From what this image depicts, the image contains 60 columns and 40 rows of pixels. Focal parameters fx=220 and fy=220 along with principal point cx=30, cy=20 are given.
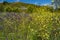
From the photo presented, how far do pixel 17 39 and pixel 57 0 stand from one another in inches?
245

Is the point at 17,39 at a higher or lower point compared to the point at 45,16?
lower

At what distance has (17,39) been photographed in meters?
4.81

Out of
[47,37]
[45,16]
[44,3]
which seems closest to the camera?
[47,37]

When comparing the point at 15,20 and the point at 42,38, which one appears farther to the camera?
the point at 15,20

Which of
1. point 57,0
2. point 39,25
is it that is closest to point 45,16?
point 39,25

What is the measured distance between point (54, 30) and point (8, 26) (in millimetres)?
1071

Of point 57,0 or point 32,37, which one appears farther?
point 57,0

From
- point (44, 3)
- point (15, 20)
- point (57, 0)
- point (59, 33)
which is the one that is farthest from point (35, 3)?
point (59, 33)

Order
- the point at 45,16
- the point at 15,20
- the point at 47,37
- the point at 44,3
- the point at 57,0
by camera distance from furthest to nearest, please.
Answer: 1. the point at 57,0
2. the point at 44,3
3. the point at 15,20
4. the point at 45,16
5. the point at 47,37

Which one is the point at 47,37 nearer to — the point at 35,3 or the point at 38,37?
the point at 38,37

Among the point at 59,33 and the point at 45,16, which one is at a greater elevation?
the point at 45,16

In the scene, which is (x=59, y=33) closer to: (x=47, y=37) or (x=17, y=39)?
(x=47, y=37)

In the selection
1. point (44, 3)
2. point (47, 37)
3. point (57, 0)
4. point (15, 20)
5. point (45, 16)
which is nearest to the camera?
point (47, 37)

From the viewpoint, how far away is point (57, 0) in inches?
420
